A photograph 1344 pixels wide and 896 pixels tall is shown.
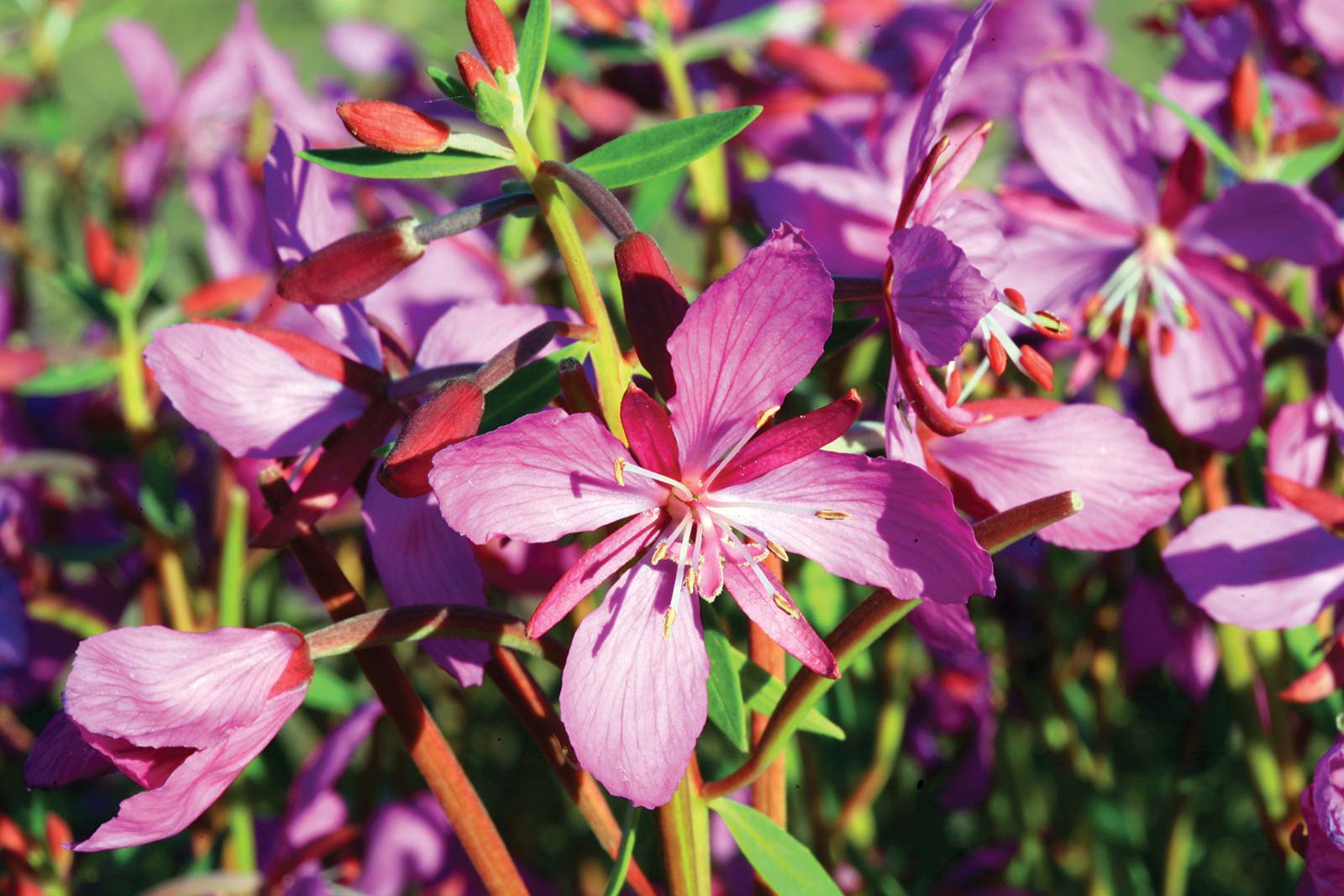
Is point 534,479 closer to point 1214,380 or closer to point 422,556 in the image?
point 422,556

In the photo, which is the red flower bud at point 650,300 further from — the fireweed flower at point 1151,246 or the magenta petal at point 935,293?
the fireweed flower at point 1151,246

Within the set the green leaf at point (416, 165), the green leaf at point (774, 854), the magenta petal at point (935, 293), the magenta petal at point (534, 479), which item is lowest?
the green leaf at point (774, 854)

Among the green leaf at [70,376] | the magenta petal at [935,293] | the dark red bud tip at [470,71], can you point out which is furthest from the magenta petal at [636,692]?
the green leaf at [70,376]

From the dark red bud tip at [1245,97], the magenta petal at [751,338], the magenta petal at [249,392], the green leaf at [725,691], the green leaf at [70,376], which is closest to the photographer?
the magenta petal at [751,338]

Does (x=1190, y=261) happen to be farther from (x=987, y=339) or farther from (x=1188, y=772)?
(x=1188, y=772)

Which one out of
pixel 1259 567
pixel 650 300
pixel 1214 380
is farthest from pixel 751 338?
pixel 1214 380

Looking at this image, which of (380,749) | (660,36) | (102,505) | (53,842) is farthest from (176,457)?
(660,36)
